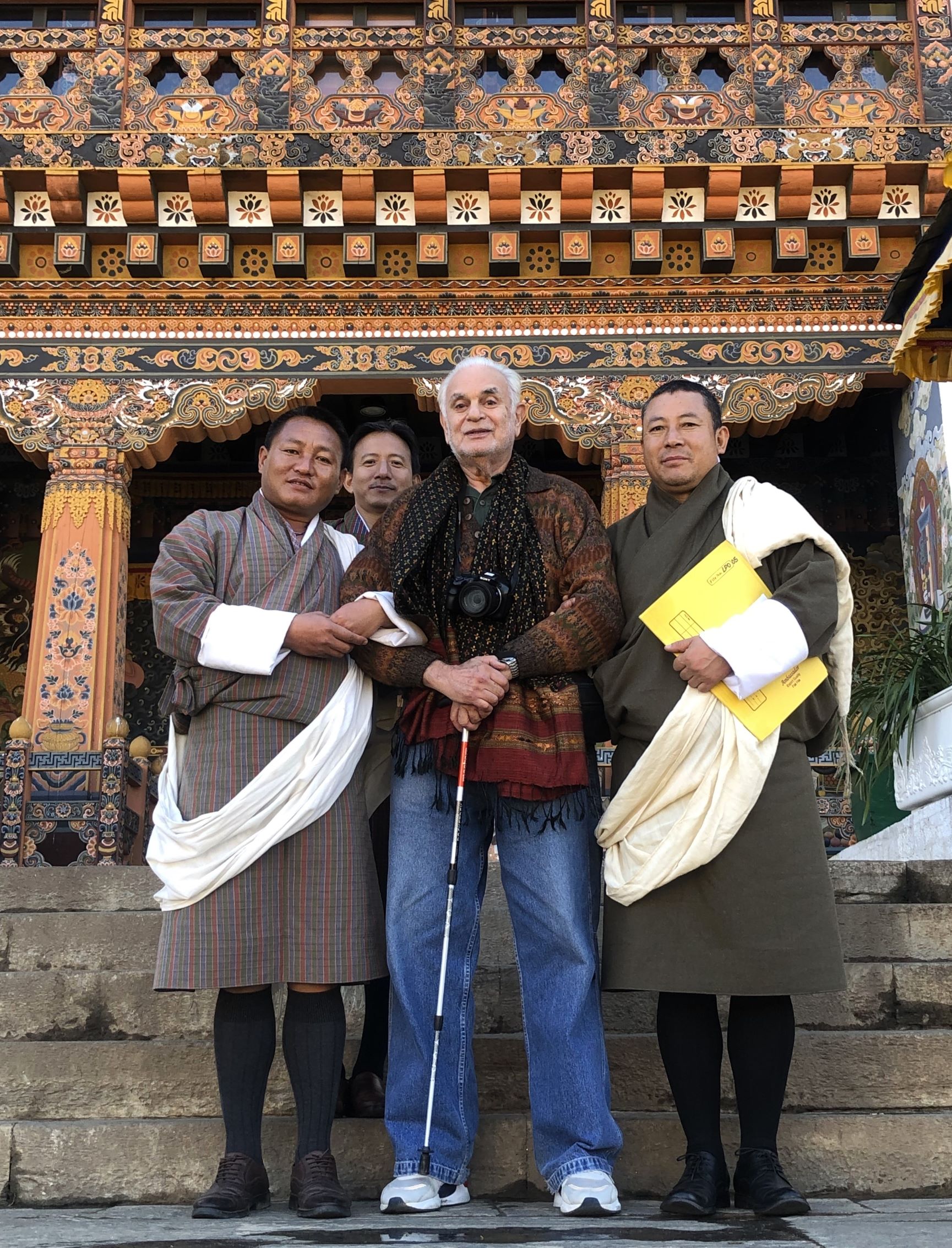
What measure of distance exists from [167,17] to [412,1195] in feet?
28.4

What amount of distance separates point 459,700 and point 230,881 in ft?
2.14

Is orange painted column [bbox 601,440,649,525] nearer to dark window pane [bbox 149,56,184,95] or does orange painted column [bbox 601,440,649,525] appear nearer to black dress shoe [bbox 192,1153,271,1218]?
dark window pane [bbox 149,56,184,95]

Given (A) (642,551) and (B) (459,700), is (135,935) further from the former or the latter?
Result: (A) (642,551)

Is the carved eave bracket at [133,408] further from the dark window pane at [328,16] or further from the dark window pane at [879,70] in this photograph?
the dark window pane at [879,70]

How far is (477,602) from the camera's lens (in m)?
3.17

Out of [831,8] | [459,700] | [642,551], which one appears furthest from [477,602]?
[831,8]

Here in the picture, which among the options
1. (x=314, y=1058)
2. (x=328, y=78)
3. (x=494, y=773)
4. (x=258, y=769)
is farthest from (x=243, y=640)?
(x=328, y=78)

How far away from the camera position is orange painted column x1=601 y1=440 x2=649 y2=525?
27.6 ft

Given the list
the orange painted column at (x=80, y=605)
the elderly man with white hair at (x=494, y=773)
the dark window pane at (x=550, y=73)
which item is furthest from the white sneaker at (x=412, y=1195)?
the dark window pane at (x=550, y=73)

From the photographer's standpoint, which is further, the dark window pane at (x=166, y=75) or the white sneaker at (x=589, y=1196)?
the dark window pane at (x=166, y=75)

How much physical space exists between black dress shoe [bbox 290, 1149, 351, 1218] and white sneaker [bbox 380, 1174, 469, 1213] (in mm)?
87

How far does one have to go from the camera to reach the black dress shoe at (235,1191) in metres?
2.83

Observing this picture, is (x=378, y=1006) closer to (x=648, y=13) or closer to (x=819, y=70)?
(x=819, y=70)

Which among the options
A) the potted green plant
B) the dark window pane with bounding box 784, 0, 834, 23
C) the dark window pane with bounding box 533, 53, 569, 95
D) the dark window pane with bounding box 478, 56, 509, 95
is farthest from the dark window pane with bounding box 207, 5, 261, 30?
the potted green plant
